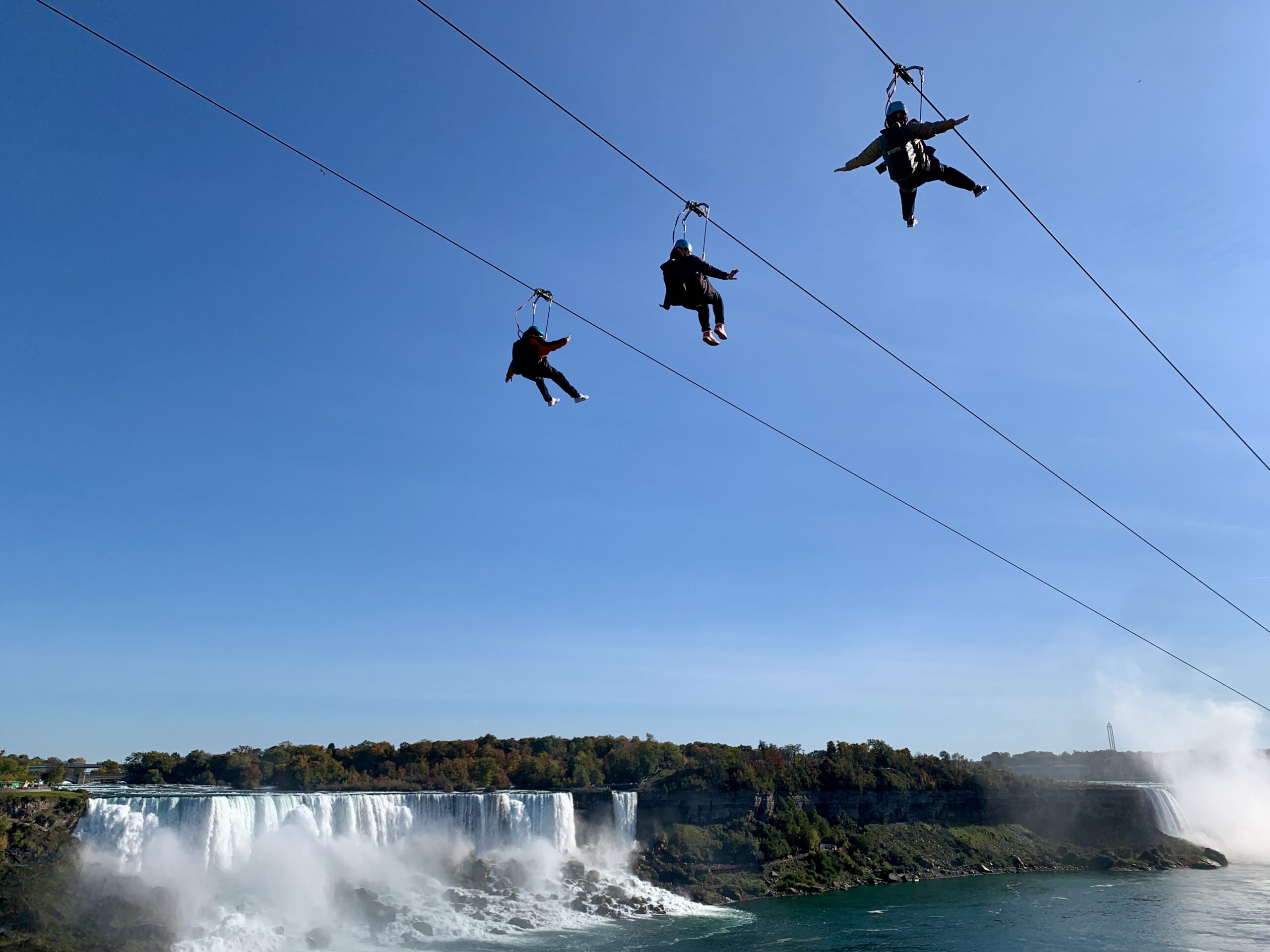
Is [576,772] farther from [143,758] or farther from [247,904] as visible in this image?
[247,904]

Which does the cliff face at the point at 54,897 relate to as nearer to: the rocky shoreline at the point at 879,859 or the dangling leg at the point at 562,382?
the rocky shoreline at the point at 879,859

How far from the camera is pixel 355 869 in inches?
1555

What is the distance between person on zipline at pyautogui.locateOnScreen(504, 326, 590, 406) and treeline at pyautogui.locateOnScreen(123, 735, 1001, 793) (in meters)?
51.8

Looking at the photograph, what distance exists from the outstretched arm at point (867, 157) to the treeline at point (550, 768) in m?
55.3

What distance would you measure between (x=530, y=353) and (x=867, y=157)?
16.0 feet

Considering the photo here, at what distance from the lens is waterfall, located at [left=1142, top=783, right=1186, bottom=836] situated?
2594 inches

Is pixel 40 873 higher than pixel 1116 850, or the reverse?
pixel 40 873

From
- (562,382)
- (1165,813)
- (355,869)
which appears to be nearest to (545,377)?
(562,382)

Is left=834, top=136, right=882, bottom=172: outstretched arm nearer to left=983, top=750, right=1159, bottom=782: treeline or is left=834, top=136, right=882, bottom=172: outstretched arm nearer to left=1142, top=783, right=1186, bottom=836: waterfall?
left=1142, top=783, right=1186, bottom=836: waterfall

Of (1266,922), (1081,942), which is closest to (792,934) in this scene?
(1081,942)

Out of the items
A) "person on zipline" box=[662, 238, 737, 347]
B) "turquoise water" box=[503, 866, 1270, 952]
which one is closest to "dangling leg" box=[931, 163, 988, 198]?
"person on zipline" box=[662, 238, 737, 347]

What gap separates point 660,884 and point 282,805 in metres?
23.8

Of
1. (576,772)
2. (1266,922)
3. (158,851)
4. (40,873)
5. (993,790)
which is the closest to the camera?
(40,873)

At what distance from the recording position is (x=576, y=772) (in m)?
75.5
